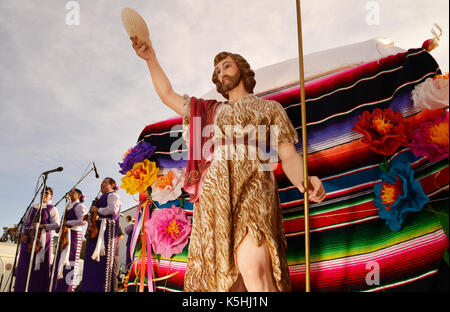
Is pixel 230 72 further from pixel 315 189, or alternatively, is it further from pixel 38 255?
pixel 38 255

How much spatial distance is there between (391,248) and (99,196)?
3365 millimetres

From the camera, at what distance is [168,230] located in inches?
92.6

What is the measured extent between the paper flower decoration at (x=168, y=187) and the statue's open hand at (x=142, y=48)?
0.85 m

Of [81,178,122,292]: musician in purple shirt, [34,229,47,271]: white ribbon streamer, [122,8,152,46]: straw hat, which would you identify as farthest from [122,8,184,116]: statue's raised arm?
[34,229,47,271]: white ribbon streamer

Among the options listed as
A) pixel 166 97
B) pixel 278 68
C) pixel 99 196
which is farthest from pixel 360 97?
pixel 99 196

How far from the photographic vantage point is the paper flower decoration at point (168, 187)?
242cm

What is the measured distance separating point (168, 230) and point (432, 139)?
5.59 ft

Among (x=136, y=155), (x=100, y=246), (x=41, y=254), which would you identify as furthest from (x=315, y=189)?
(x=41, y=254)

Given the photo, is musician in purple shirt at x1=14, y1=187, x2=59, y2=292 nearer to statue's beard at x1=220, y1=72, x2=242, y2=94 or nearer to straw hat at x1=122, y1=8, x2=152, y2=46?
straw hat at x1=122, y1=8, x2=152, y2=46

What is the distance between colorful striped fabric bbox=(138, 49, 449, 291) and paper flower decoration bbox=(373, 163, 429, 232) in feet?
0.26

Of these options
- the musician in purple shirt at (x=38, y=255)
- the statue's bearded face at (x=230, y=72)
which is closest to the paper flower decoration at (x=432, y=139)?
the statue's bearded face at (x=230, y=72)

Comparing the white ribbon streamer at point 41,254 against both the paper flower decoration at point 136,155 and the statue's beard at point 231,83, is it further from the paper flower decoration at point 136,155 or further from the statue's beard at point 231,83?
the statue's beard at point 231,83

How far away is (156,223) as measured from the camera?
2371 millimetres

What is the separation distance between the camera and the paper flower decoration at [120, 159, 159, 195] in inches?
96.6
